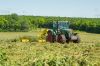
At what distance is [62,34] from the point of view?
1074 inches

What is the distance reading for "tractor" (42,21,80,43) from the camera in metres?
27.1

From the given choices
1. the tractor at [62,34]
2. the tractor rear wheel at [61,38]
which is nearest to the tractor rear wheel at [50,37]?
the tractor at [62,34]

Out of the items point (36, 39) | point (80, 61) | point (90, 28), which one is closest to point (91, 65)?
A: point (80, 61)

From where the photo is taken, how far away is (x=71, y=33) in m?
27.5

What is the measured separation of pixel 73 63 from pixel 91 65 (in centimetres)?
69

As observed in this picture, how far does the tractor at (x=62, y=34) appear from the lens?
88.8 feet

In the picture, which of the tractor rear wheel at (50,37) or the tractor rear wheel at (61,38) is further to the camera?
the tractor rear wheel at (50,37)

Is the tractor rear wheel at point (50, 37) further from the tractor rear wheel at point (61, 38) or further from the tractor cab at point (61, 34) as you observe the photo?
the tractor rear wheel at point (61, 38)

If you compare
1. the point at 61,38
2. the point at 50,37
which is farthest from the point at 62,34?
the point at 50,37

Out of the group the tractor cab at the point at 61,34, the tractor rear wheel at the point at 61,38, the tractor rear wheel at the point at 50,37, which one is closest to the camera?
the tractor rear wheel at the point at 61,38

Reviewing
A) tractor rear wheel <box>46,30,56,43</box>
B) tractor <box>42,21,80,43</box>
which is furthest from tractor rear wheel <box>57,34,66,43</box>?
tractor rear wheel <box>46,30,56,43</box>

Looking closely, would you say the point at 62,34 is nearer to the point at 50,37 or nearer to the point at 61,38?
the point at 61,38

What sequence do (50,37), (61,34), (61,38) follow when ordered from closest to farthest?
(61,38) → (61,34) → (50,37)

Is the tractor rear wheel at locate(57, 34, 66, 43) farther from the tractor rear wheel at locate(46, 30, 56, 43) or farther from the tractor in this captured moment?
the tractor rear wheel at locate(46, 30, 56, 43)
